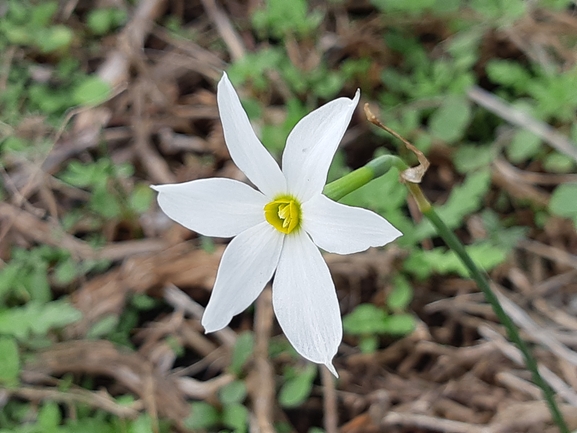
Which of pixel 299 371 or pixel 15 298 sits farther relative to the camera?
pixel 15 298

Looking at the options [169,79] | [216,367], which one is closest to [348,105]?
[216,367]

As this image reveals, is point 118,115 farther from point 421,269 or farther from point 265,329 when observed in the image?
point 421,269

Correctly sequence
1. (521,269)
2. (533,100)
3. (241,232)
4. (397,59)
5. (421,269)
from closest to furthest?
(241,232), (421,269), (521,269), (533,100), (397,59)

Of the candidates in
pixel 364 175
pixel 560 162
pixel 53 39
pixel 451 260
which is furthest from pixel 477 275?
pixel 53 39

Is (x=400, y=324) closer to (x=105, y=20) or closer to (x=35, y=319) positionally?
(x=35, y=319)

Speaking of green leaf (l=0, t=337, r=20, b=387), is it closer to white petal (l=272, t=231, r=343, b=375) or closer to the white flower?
the white flower

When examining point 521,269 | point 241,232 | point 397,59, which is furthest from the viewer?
point 397,59

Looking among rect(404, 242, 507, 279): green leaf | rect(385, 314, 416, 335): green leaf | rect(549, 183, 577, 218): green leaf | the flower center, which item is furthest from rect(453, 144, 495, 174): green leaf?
the flower center

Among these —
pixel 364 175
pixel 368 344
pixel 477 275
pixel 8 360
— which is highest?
pixel 364 175
